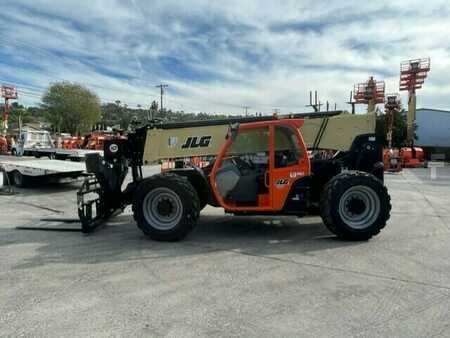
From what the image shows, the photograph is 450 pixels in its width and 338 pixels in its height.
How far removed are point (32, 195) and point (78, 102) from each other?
180ft

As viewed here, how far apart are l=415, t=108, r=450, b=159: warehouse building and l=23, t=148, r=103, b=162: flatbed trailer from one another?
129 ft

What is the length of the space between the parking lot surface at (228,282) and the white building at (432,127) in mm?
42277

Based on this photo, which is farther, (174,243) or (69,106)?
(69,106)

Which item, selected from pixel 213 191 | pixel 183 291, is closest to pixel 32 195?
pixel 213 191

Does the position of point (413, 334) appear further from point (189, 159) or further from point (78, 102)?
point (78, 102)

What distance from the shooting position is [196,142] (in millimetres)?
6754

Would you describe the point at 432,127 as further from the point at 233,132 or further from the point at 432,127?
the point at 233,132

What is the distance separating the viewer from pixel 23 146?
83.5ft

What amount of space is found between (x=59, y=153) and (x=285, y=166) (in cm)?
1791

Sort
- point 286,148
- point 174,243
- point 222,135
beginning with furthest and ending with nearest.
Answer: point 222,135 → point 286,148 → point 174,243

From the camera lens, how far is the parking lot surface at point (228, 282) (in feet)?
11.3

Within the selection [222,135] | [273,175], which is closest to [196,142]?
[222,135]

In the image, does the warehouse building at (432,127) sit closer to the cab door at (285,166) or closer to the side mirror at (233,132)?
the cab door at (285,166)

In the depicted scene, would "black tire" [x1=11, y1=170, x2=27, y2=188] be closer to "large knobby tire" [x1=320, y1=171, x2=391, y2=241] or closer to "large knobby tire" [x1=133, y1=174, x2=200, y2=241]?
"large knobby tire" [x1=133, y1=174, x2=200, y2=241]
